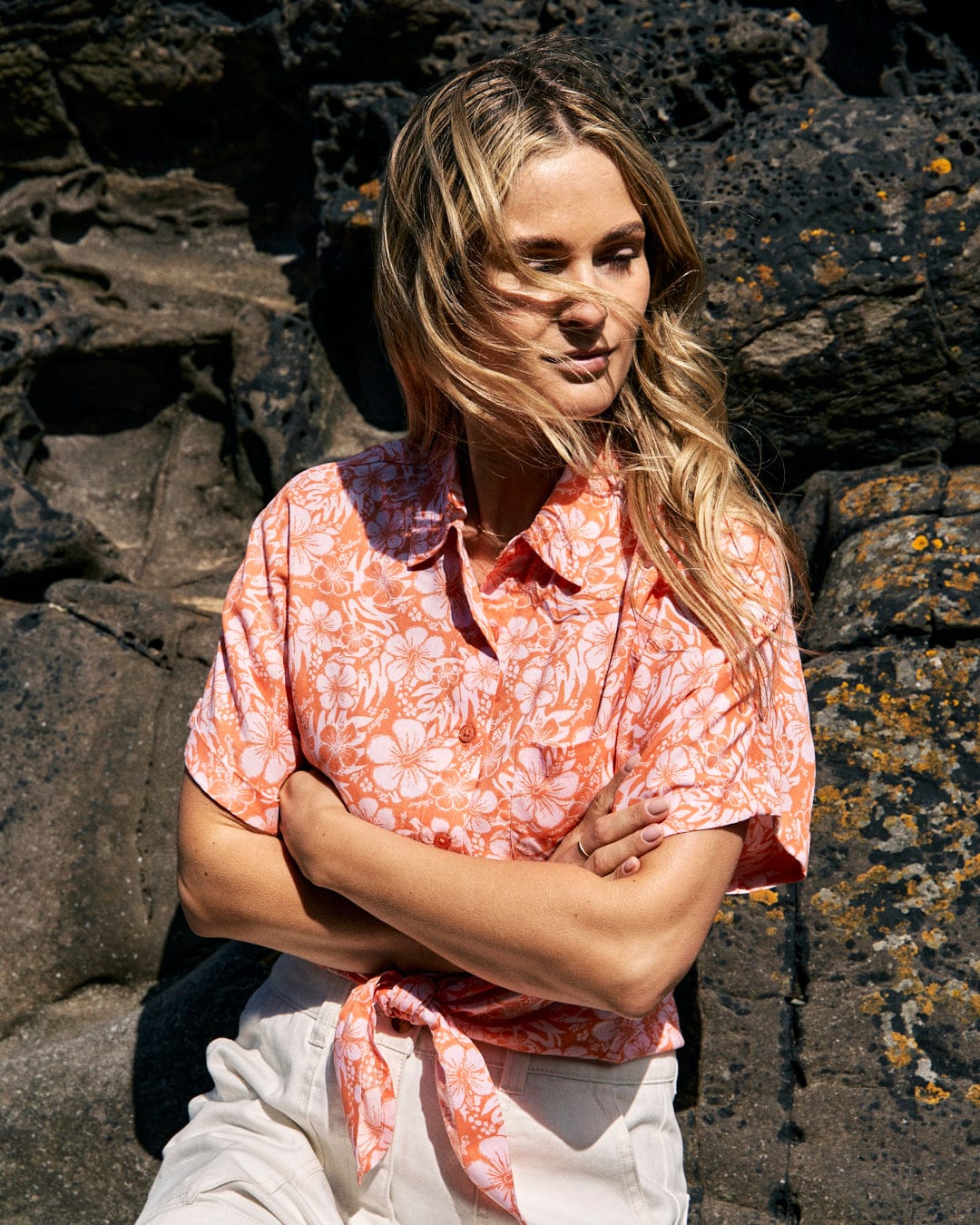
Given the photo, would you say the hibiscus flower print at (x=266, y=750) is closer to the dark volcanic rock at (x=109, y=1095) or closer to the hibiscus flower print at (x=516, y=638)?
the hibiscus flower print at (x=516, y=638)

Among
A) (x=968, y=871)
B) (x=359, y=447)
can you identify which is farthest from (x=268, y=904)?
(x=359, y=447)

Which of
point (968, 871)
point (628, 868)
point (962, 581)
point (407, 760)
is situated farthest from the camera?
point (962, 581)

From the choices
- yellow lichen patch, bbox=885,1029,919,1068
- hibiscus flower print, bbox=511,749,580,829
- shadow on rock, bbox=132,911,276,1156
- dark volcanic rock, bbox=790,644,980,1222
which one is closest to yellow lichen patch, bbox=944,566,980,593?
dark volcanic rock, bbox=790,644,980,1222

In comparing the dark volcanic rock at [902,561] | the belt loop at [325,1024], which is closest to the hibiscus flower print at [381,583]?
the belt loop at [325,1024]

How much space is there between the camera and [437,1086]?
5.88 feet

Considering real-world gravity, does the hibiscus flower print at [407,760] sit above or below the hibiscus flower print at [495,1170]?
above

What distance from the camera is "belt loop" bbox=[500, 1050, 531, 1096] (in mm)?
1824

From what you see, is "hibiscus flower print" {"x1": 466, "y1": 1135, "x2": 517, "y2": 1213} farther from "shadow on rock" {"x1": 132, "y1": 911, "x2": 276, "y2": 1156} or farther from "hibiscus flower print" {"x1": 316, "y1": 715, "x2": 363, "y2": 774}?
"shadow on rock" {"x1": 132, "y1": 911, "x2": 276, "y2": 1156}

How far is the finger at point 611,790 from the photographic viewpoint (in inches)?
67.8

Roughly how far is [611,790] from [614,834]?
2.9 inches

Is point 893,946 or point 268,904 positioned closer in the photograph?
point 268,904

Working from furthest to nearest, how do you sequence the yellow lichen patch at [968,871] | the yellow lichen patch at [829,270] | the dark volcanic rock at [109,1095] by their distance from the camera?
the yellow lichen patch at [829,270] → the dark volcanic rock at [109,1095] → the yellow lichen patch at [968,871]

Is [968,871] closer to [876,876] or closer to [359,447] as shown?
[876,876]

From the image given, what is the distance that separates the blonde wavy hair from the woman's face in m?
0.02
